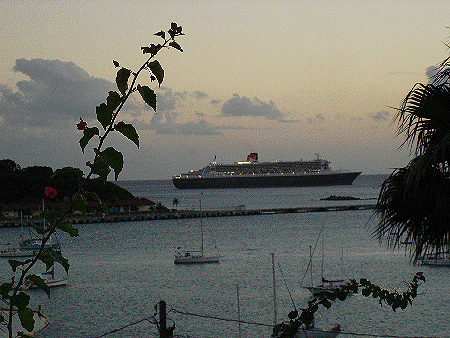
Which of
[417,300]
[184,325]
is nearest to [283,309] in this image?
[184,325]

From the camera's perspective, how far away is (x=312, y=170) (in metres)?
142

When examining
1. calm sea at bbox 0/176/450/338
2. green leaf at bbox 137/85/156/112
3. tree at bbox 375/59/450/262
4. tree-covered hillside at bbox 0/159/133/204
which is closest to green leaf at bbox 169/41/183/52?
green leaf at bbox 137/85/156/112

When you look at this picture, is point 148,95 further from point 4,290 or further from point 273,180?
point 273,180

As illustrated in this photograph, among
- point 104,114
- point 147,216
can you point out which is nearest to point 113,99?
point 104,114

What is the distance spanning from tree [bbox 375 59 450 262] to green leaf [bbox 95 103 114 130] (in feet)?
8.49

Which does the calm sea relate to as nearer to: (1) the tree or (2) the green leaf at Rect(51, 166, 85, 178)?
(1) the tree

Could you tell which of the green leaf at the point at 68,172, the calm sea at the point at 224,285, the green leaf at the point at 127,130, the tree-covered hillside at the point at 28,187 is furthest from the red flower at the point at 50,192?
the tree-covered hillside at the point at 28,187

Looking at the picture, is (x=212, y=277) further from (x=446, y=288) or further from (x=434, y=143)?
(x=434, y=143)

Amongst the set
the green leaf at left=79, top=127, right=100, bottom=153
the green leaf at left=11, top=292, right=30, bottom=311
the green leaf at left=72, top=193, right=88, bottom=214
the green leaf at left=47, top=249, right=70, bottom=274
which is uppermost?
the green leaf at left=79, top=127, right=100, bottom=153

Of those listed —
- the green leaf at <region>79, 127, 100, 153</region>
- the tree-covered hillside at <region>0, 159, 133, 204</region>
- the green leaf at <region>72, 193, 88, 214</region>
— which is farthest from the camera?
the tree-covered hillside at <region>0, 159, 133, 204</region>

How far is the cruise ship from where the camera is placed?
142375 millimetres

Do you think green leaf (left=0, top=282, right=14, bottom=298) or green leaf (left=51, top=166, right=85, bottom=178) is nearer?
green leaf (left=51, top=166, right=85, bottom=178)

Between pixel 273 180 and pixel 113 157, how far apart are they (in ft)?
481

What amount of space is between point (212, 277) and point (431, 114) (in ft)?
79.4
